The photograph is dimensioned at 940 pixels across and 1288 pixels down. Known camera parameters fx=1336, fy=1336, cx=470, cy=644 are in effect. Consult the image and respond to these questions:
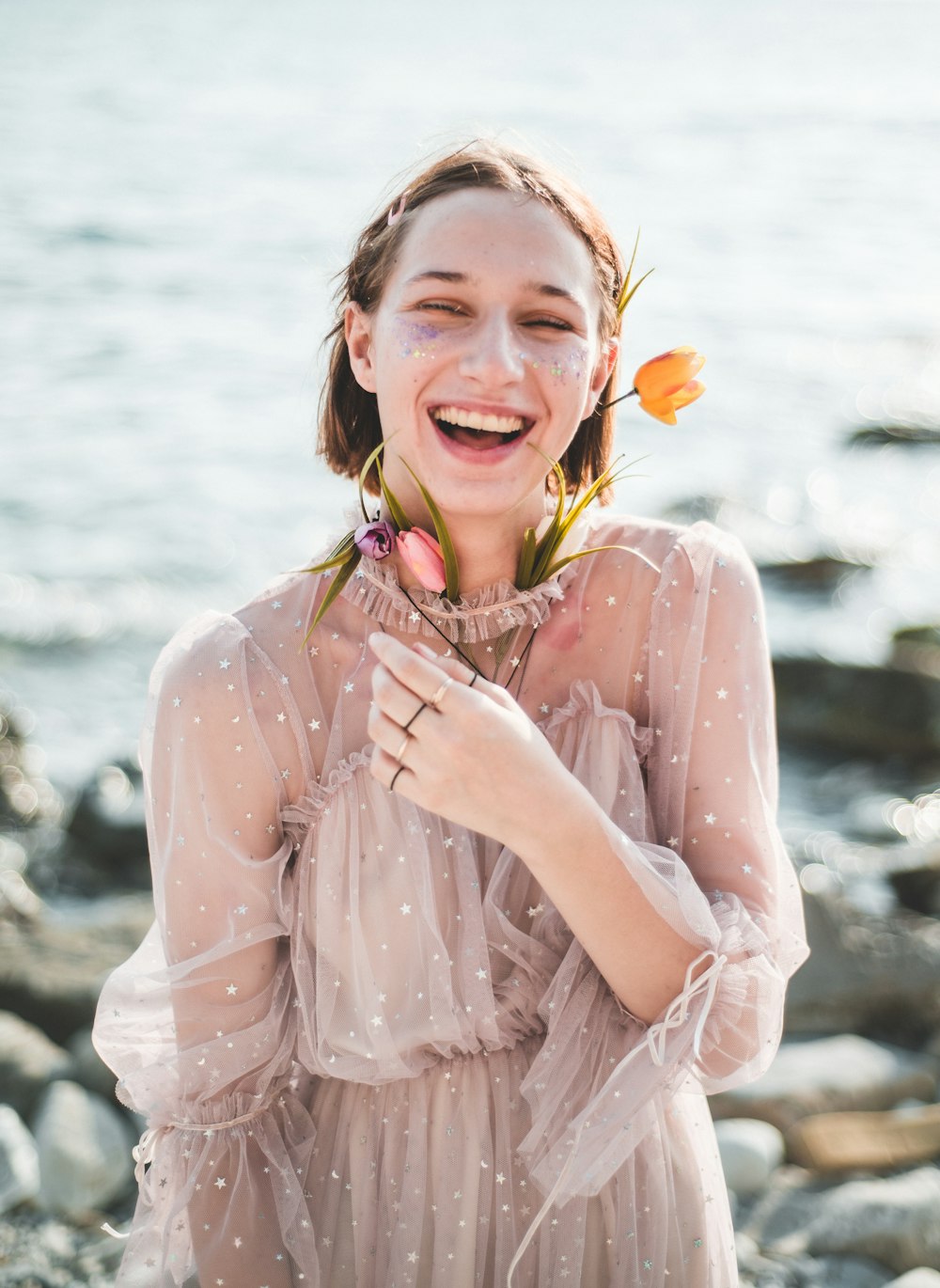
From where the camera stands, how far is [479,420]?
2.13m

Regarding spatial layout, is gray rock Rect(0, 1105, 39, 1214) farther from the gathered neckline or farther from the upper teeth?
the upper teeth

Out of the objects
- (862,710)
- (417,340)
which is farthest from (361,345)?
(862,710)

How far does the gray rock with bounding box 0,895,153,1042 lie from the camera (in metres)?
4.34

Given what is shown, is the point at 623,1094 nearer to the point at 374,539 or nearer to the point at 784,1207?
the point at 374,539

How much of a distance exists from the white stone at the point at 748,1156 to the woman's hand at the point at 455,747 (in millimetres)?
1971

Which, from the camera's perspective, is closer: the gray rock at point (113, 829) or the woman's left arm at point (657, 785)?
the woman's left arm at point (657, 785)

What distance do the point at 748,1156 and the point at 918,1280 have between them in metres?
0.59

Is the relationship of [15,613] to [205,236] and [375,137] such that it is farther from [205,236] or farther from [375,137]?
[375,137]

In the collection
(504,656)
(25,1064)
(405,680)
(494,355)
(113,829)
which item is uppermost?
(494,355)

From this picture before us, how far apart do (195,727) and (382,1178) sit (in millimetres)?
833

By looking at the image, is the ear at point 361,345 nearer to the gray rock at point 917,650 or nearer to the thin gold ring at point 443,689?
the thin gold ring at point 443,689

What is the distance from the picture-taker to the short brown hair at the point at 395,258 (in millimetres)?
2248

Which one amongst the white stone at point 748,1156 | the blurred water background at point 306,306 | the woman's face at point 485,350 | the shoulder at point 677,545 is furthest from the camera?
the blurred water background at point 306,306

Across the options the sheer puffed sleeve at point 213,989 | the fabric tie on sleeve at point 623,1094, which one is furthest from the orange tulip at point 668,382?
the fabric tie on sleeve at point 623,1094
